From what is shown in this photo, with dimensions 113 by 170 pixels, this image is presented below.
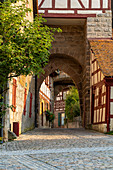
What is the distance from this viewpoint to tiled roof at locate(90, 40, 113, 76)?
1366 cm

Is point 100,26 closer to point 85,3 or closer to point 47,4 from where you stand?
point 85,3

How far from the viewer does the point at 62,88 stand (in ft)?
120

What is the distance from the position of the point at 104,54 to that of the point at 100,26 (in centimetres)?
286

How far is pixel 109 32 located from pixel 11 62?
10282mm

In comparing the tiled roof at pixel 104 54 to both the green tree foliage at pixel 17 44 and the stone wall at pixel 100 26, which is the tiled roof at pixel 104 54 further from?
the green tree foliage at pixel 17 44

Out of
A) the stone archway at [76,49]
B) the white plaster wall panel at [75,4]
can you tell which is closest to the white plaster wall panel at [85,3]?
the white plaster wall panel at [75,4]

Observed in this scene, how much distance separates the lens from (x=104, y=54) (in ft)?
49.4

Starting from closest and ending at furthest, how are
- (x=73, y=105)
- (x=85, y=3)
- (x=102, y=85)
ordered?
(x=102, y=85) → (x=85, y=3) → (x=73, y=105)

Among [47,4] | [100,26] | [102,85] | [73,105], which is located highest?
[47,4]

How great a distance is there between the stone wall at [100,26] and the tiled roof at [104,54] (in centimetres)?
74

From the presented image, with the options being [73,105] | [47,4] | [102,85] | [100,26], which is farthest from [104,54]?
[73,105]

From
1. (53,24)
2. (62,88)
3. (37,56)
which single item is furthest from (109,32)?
(62,88)

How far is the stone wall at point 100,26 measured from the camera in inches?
680

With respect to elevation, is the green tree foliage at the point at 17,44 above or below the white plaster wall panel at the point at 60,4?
below
